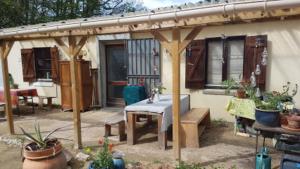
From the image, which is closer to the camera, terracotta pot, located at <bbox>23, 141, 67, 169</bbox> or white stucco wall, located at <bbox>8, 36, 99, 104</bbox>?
terracotta pot, located at <bbox>23, 141, 67, 169</bbox>

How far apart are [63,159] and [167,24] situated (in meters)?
2.38

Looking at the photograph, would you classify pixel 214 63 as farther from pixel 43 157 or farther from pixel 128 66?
pixel 43 157

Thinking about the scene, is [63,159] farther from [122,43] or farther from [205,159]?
[122,43]

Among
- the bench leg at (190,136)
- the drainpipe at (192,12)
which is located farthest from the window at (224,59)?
the drainpipe at (192,12)

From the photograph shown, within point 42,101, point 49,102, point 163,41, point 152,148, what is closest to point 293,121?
point 163,41

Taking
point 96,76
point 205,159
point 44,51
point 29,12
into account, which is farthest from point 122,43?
point 29,12

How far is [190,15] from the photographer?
9.75 ft

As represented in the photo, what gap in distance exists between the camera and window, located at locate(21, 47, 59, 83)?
28.0ft

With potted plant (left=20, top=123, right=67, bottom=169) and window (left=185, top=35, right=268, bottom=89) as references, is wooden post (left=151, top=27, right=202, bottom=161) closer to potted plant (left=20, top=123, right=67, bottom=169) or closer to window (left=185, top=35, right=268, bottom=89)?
potted plant (left=20, top=123, right=67, bottom=169)

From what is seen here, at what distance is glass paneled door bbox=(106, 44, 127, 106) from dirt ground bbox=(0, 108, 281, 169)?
144cm

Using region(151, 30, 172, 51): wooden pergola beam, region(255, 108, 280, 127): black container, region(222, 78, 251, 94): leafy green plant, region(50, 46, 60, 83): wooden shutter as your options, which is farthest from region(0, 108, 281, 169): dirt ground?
region(50, 46, 60, 83): wooden shutter

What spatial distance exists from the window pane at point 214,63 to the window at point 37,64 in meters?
5.12

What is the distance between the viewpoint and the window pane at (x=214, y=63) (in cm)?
598

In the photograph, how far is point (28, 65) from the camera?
342 inches
